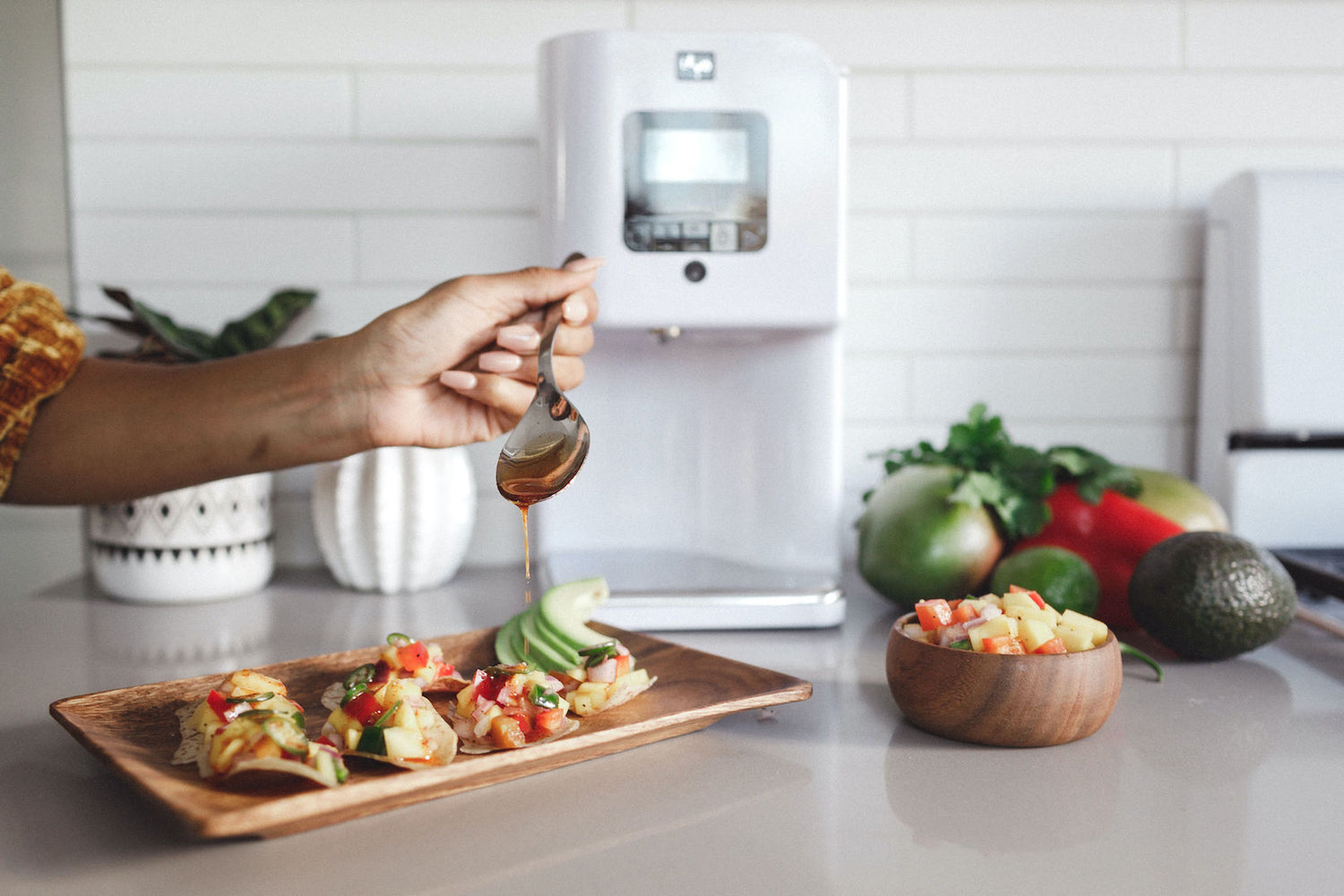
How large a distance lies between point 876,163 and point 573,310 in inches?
24.1

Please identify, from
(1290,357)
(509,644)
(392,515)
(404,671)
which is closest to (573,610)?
(509,644)

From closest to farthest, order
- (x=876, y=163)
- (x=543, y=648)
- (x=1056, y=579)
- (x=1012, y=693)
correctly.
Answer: (x=1012, y=693), (x=543, y=648), (x=1056, y=579), (x=876, y=163)

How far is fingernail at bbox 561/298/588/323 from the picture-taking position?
0.85 metres

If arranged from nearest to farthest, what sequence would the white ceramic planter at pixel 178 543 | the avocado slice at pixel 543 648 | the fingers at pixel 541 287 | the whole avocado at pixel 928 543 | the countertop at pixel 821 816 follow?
1. the countertop at pixel 821 816
2. the avocado slice at pixel 543 648
3. the fingers at pixel 541 287
4. the whole avocado at pixel 928 543
5. the white ceramic planter at pixel 178 543

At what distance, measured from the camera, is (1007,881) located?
48 cm

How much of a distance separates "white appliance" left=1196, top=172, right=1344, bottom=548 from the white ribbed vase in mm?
916

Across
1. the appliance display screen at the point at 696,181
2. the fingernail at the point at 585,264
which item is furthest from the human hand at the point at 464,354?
the appliance display screen at the point at 696,181

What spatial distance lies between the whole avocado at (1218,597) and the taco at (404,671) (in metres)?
0.56

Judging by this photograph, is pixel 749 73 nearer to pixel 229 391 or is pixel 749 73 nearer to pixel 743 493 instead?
pixel 743 493

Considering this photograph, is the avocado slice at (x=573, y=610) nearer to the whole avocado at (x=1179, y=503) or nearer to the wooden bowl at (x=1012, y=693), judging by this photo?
the wooden bowl at (x=1012, y=693)

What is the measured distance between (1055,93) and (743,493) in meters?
0.69

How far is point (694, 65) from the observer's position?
0.93m

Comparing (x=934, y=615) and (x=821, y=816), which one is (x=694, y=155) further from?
(x=821, y=816)

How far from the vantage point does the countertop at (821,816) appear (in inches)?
19.1
